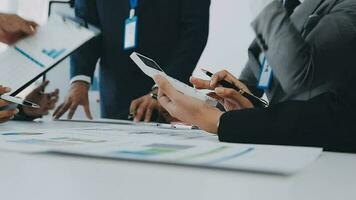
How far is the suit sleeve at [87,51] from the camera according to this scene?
141 centimetres

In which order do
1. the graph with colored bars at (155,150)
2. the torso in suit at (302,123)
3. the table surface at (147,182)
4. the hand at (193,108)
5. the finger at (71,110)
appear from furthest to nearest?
the finger at (71,110) → the hand at (193,108) → the torso in suit at (302,123) → the graph with colored bars at (155,150) → the table surface at (147,182)

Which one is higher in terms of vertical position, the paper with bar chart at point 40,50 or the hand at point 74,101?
the paper with bar chart at point 40,50

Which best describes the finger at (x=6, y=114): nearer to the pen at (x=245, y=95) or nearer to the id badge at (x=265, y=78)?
the pen at (x=245, y=95)

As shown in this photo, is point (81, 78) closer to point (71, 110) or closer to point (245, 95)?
point (71, 110)

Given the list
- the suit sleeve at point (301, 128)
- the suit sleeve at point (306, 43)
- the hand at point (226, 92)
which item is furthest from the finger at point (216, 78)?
the suit sleeve at point (301, 128)

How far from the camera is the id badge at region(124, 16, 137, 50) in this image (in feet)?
4.73

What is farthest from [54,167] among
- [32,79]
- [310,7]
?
[310,7]

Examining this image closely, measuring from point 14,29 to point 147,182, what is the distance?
91 cm

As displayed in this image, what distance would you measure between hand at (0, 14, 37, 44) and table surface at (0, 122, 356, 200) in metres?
0.76

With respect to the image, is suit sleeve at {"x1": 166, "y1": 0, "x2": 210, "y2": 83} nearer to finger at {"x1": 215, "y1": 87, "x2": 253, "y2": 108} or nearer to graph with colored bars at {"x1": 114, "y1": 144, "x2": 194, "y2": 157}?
finger at {"x1": 215, "y1": 87, "x2": 253, "y2": 108}

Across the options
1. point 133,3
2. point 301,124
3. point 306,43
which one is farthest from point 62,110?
point 301,124

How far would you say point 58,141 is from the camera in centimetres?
51

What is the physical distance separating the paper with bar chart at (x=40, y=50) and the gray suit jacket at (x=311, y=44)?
1.59ft

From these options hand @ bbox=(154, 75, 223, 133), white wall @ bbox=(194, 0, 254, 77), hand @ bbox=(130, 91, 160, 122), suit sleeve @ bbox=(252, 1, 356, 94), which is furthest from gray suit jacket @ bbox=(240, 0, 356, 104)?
white wall @ bbox=(194, 0, 254, 77)
